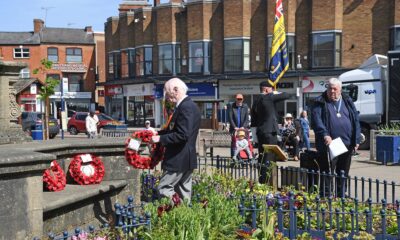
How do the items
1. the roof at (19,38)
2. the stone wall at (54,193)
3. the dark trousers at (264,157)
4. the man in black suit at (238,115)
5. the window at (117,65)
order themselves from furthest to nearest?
the roof at (19,38)
the window at (117,65)
the man in black suit at (238,115)
the dark trousers at (264,157)
the stone wall at (54,193)

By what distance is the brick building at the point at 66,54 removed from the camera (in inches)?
2098

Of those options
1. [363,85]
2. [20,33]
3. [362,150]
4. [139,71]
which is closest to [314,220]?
[362,150]

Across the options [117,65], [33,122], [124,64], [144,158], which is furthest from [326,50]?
[144,158]

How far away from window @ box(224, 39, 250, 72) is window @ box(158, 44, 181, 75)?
450cm

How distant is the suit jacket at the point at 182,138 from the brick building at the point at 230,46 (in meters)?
26.6

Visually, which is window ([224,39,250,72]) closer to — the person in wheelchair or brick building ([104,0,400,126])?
brick building ([104,0,400,126])

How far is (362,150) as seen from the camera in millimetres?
19141

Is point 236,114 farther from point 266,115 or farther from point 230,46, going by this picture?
point 230,46

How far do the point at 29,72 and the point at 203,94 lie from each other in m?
23.7

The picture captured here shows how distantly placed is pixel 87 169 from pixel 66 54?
50.6 meters

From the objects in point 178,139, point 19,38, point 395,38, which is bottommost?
point 178,139

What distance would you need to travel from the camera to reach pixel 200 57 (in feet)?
122

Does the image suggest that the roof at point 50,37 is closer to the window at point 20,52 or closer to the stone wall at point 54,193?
the window at point 20,52

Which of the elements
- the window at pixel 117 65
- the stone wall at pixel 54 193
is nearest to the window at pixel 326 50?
the window at pixel 117 65
